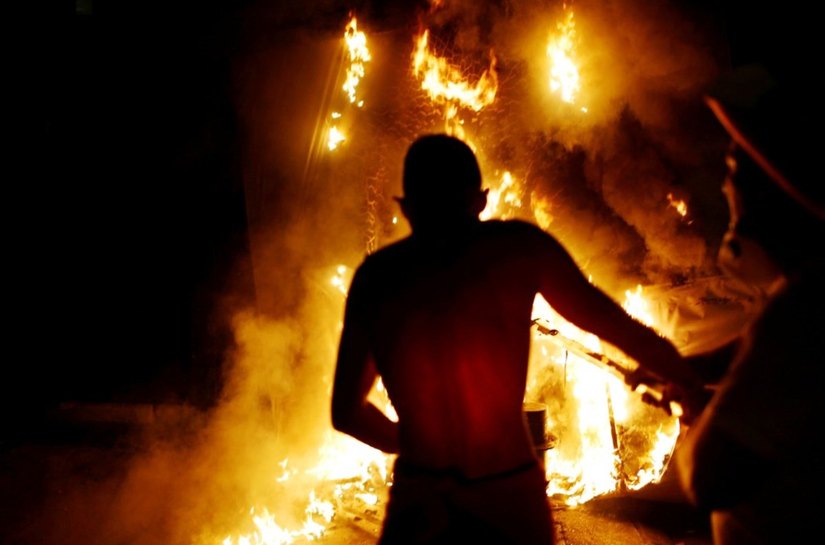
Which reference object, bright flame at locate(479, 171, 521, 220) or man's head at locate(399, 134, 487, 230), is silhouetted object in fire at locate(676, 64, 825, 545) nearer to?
man's head at locate(399, 134, 487, 230)

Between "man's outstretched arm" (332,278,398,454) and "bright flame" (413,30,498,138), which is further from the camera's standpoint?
"bright flame" (413,30,498,138)

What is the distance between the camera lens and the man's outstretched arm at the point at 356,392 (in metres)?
2.13

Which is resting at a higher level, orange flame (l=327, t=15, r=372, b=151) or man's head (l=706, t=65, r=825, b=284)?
orange flame (l=327, t=15, r=372, b=151)

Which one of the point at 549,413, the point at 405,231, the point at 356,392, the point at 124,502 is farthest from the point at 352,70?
the point at 356,392

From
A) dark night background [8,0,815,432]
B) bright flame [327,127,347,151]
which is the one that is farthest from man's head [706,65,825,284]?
bright flame [327,127,347,151]

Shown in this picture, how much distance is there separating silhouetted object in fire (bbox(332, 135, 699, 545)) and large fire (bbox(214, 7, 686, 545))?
11.1 feet

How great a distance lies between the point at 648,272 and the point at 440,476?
209 inches

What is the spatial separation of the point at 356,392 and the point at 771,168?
5.04 ft

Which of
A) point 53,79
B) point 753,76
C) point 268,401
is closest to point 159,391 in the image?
point 268,401

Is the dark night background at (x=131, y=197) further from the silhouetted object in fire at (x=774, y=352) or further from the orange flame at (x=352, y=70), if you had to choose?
the silhouetted object in fire at (x=774, y=352)

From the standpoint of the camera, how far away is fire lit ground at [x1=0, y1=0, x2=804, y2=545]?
5.68 meters

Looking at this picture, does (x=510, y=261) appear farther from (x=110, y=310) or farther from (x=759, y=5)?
(x=110, y=310)

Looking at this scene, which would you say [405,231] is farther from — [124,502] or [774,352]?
[774,352]

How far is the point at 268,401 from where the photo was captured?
7.71 meters
